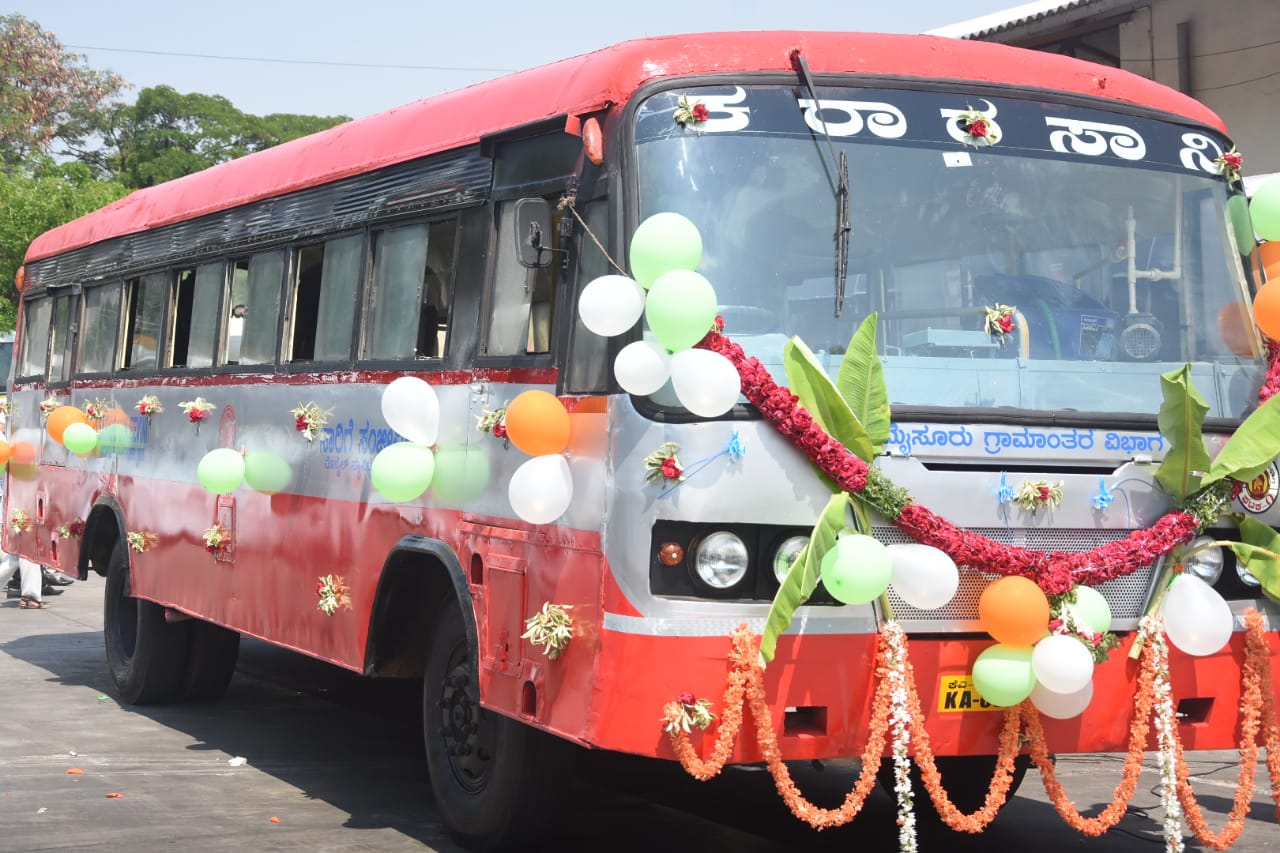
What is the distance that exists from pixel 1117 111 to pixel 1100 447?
54.0 inches

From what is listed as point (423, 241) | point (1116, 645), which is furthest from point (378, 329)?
point (1116, 645)

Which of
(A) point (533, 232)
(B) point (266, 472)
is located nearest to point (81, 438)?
(B) point (266, 472)

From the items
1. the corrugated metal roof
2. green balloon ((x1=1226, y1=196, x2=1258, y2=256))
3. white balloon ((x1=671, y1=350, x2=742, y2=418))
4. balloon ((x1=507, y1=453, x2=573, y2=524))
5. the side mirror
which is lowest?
balloon ((x1=507, y1=453, x2=573, y2=524))

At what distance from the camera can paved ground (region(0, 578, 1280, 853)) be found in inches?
286

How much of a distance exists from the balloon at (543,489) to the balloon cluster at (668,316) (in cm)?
52

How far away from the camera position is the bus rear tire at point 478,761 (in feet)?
21.5

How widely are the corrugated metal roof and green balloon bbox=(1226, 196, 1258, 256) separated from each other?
10609 mm

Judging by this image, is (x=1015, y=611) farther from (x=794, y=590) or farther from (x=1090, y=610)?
(x=794, y=590)

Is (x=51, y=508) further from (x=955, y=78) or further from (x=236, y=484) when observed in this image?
(x=955, y=78)

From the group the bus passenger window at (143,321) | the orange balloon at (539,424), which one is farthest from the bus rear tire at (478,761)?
the bus passenger window at (143,321)

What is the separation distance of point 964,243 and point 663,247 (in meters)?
1.17

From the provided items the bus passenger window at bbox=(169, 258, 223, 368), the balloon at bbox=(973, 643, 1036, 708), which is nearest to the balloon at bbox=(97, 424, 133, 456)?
the bus passenger window at bbox=(169, 258, 223, 368)

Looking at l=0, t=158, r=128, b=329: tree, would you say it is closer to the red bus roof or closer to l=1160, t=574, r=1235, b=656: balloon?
the red bus roof

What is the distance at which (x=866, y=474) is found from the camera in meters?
5.48
